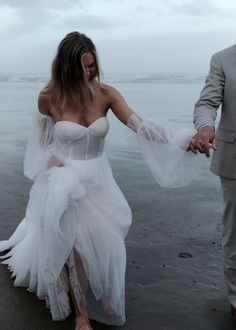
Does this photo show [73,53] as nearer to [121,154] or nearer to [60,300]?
[60,300]

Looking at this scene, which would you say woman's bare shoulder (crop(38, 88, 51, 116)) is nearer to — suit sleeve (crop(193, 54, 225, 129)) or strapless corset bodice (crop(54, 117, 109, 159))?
strapless corset bodice (crop(54, 117, 109, 159))

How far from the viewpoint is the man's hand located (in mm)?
3367

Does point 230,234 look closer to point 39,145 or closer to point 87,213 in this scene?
point 87,213

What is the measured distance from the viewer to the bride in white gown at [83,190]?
3719 mm

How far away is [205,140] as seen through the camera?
11.1 ft

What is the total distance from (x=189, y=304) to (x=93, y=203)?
1.15 metres

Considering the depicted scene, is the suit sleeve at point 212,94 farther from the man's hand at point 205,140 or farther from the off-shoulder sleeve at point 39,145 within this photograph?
the off-shoulder sleeve at point 39,145

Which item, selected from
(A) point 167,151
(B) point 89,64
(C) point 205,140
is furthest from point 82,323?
(B) point 89,64

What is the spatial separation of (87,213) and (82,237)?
175 millimetres

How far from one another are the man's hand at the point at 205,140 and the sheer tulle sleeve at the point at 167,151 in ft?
0.64

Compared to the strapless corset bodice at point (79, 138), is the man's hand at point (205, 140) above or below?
above

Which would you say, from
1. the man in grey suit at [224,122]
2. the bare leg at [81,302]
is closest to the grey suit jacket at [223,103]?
the man in grey suit at [224,122]

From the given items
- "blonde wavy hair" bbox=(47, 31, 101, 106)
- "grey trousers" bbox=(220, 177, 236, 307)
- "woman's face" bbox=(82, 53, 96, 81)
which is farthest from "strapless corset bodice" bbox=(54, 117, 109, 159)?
"grey trousers" bbox=(220, 177, 236, 307)

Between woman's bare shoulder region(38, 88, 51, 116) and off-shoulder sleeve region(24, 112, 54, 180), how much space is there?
5 cm
